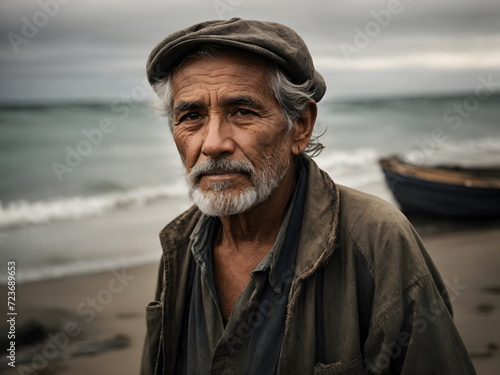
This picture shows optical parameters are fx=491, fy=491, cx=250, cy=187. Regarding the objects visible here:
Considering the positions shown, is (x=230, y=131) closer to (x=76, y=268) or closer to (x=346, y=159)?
(x=76, y=268)

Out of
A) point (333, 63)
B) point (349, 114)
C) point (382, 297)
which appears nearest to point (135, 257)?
point (382, 297)

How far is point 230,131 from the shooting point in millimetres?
1753

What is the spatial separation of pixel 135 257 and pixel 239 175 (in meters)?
5.50

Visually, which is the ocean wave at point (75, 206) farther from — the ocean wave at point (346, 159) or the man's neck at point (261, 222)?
the man's neck at point (261, 222)

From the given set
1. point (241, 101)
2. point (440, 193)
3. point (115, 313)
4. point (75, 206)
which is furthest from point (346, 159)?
point (241, 101)

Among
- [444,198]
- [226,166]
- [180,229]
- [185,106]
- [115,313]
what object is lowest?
[115,313]

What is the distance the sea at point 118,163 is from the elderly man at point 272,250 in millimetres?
468

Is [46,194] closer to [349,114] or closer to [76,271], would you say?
[76,271]

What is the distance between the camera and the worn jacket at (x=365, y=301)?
1521 millimetres

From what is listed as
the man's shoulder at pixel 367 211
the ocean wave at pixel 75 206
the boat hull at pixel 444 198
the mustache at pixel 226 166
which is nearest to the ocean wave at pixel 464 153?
the boat hull at pixel 444 198

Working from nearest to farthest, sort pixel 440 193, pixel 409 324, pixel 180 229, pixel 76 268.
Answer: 1. pixel 409 324
2. pixel 180 229
3. pixel 76 268
4. pixel 440 193

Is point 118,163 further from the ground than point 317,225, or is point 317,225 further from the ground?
point 118,163

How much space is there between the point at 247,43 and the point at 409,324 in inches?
41.0

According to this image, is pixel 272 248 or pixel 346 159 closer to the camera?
pixel 272 248
